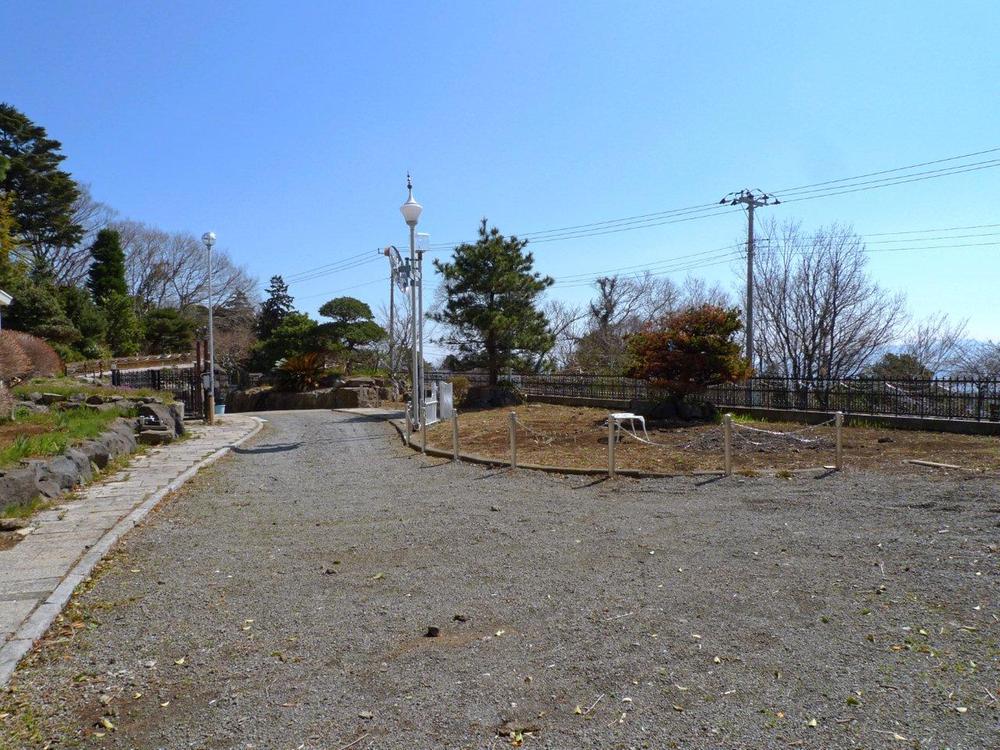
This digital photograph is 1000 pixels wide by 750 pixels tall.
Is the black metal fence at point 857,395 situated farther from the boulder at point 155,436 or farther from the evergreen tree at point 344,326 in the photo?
the evergreen tree at point 344,326

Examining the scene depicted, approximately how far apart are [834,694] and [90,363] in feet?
132

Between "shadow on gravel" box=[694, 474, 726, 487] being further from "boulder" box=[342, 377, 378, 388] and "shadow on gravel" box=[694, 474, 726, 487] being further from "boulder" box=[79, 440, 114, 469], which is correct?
"boulder" box=[342, 377, 378, 388]

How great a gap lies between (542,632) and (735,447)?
9324 millimetres

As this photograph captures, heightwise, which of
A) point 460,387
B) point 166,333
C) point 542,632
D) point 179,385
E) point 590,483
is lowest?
point 542,632

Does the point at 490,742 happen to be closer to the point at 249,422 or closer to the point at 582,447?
the point at 582,447

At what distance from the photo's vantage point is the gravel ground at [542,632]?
340 cm

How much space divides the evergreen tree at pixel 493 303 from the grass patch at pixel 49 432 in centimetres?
1221

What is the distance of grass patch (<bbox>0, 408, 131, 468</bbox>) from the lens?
9797mm

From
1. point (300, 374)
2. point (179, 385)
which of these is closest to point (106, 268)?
point (300, 374)

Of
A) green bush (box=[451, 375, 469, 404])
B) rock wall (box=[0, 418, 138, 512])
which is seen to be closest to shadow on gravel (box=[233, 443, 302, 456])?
rock wall (box=[0, 418, 138, 512])

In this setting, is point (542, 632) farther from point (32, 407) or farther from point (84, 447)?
point (32, 407)

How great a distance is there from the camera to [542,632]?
452cm

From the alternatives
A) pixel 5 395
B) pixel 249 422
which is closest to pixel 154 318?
pixel 249 422

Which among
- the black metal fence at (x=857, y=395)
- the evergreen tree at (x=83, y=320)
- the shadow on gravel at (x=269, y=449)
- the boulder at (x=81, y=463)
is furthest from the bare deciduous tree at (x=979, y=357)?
the evergreen tree at (x=83, y=320)
